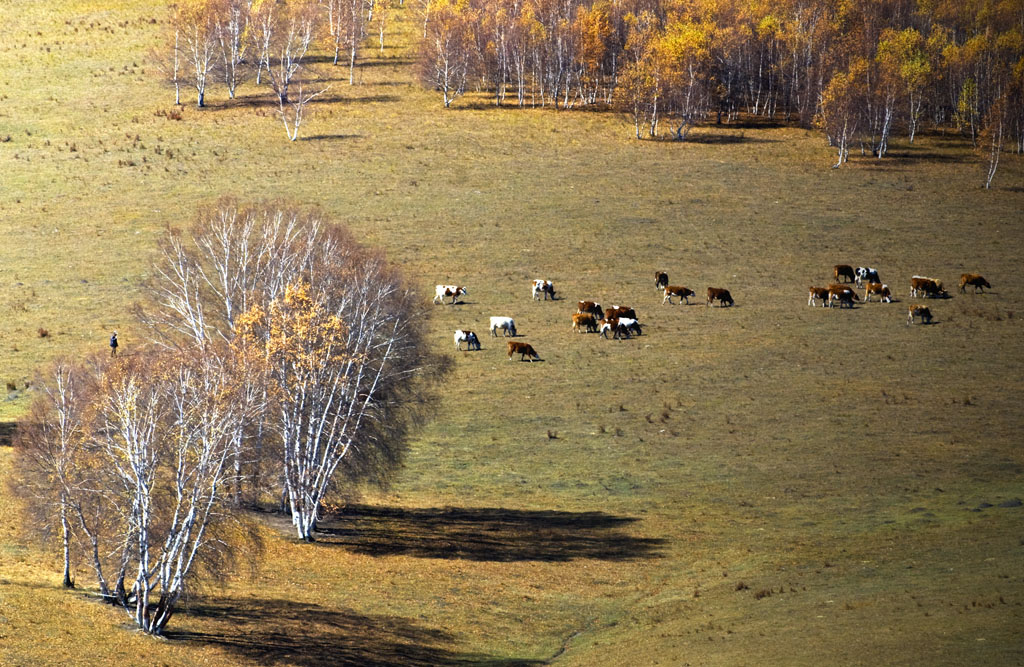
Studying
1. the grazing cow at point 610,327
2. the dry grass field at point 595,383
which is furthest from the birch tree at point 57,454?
the grazing cow at point 610,327

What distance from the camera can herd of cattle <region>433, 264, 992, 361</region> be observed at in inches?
2741

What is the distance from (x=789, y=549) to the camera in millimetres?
43656

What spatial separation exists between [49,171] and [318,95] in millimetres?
31379

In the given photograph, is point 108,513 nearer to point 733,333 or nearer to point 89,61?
point 733,333

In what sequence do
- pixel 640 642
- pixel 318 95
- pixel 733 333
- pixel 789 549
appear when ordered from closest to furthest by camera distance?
pixel 640 642 → pixel 789 549 → pixel 733 333 → pixel 318 95

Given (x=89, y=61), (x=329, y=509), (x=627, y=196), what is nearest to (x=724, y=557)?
(x=329, y=509)

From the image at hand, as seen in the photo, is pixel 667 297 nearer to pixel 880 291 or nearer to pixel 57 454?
pixel 880 291

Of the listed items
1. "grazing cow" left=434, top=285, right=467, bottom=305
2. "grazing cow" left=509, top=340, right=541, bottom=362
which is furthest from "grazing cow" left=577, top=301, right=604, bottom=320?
"grazing cow" left=509, top=340, right=541, bottom=362

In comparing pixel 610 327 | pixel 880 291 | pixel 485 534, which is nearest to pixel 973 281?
pixel 880 291

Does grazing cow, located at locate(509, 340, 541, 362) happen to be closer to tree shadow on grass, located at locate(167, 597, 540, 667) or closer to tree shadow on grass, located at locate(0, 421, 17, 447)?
tree shadow on grass, located at locate(0, 421, 17, 447)

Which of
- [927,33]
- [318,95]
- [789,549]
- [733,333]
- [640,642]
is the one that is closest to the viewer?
[640,642]

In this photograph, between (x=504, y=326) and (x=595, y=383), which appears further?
(x=504, y=326)

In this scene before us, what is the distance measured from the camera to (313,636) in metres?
36.5

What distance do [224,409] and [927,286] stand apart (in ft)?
→ 184
